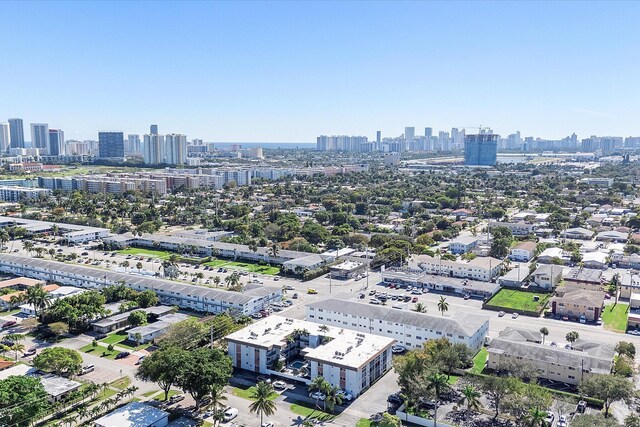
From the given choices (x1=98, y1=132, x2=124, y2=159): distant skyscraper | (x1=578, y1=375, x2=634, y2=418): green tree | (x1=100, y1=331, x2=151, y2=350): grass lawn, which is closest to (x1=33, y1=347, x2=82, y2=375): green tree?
(x1=100, y1=331, x2=151, y2=350): grass lawn

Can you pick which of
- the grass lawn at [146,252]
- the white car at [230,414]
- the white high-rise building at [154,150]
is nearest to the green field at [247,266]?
the grass lawn at [146,252]

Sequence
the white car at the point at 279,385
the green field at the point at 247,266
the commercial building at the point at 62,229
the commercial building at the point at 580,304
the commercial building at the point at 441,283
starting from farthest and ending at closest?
the commercial building at the point at 62,229 → the green field at the point at 247,266 → the commercial building at the point at 441,283 → the commercial building at the point at 580,304 → the white car at the point at 279,385

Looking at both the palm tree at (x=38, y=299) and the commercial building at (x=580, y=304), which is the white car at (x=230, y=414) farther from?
the commercial building at (x=580, y=304)

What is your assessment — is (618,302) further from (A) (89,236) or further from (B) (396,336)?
(A) (89,236)

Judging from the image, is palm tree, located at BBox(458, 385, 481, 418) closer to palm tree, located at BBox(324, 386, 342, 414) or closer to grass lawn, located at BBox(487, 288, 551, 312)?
palm tree, located at BBox(324, 386, 342, 414)

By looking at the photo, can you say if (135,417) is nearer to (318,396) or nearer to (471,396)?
(318,396)

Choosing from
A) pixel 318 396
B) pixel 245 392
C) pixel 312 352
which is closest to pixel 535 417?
pixel 318 396
